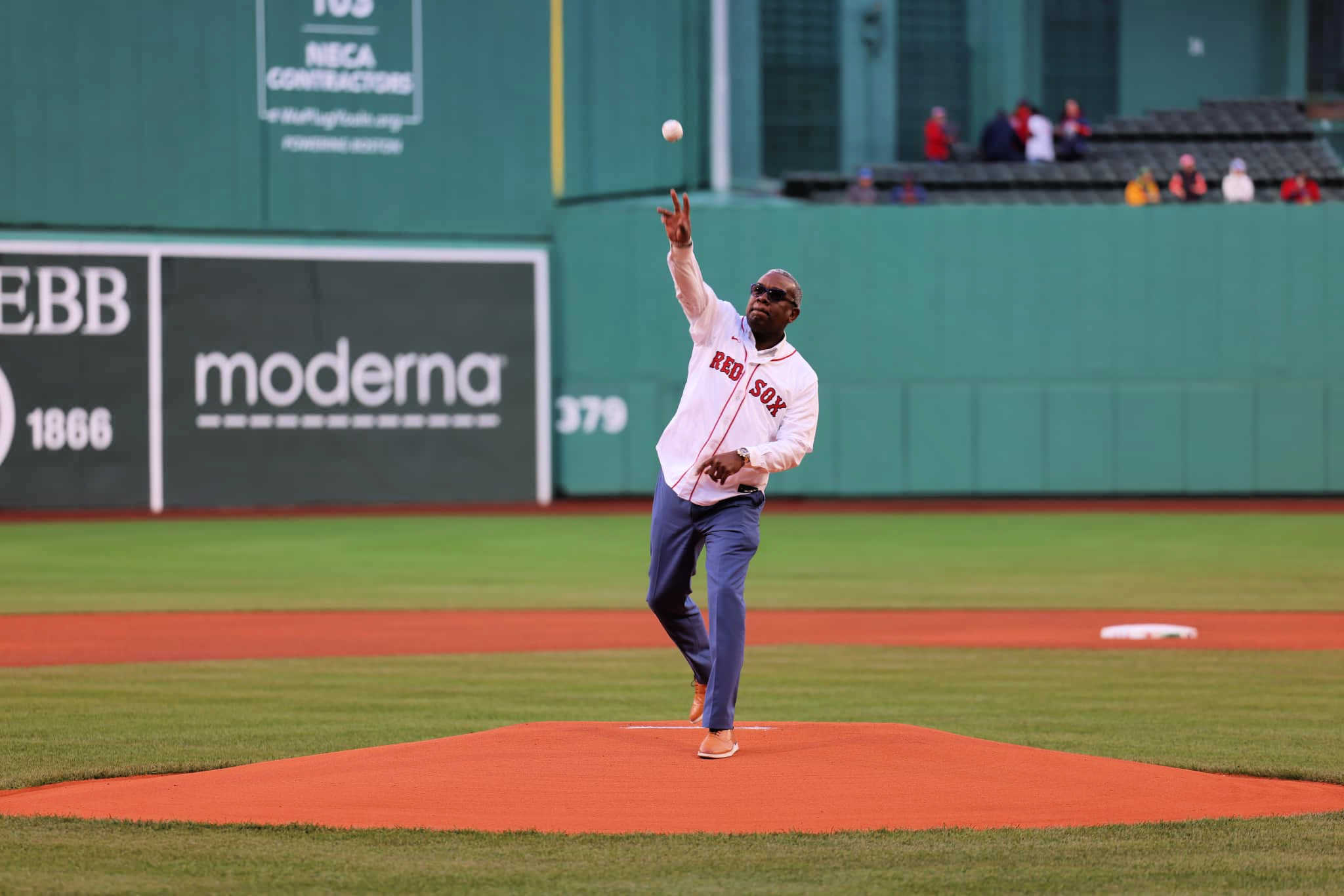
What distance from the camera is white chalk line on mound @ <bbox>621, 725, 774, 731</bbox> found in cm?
736

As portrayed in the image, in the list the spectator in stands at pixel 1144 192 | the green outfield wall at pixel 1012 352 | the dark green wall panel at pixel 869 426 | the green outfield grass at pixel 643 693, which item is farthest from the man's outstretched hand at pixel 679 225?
the spectator in stands at pixel 1144 192

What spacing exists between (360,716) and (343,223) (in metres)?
16.8

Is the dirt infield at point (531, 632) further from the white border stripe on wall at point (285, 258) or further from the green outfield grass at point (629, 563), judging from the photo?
the white border stripe on wall at point (285, 258)

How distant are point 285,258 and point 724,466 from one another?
60.6 feet

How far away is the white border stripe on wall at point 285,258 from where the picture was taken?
22938mm

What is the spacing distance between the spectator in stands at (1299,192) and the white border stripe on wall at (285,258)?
37.1ft

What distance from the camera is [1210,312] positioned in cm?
2548

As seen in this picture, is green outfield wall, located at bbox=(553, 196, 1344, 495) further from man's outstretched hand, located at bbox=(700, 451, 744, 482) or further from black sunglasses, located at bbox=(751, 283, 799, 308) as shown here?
man's outstretched hand, located at bbox=(700, 451, 744, 482)

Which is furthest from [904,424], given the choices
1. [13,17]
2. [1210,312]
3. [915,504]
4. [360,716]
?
[360,716]

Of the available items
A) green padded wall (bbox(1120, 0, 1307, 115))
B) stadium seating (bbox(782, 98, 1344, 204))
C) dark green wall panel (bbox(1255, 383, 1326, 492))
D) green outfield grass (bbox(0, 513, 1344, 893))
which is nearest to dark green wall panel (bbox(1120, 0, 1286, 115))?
green padded wall (bbox(1120, 0, 1307, 115))

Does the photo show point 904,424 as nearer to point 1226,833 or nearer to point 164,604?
point 164,604

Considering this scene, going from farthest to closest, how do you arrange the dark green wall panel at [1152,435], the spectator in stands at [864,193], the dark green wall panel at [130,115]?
the spectator in stands at [864,193]
the dark green wall panel at [1152,435]
the dark green wall panel at [130,115]

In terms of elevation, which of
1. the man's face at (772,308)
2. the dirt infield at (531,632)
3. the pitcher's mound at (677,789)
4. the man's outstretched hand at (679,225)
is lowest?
the dirt infield at (531,632)

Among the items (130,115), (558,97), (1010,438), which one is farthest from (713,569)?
(558,97)
